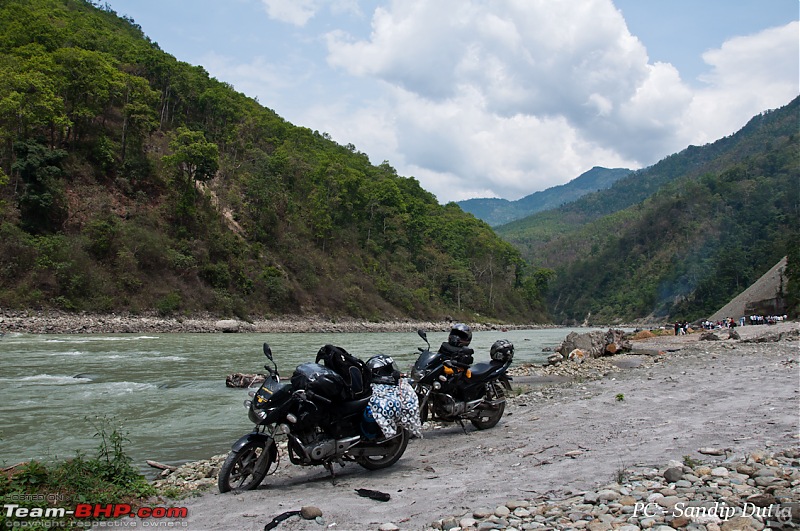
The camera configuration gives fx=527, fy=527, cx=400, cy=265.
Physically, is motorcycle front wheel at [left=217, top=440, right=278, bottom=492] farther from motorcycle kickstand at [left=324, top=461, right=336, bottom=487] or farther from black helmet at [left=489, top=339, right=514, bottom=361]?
black helmet at [left=489, top=339, right=514, bottom=361]

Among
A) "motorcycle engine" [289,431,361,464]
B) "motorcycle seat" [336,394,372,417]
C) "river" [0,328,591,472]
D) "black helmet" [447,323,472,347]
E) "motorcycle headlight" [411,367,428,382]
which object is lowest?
"river" [0,328,591,472]

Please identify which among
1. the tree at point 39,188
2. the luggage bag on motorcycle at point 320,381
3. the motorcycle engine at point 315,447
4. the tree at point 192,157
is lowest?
the motorcycle engine at point 315,447

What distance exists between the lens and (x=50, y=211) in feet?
132

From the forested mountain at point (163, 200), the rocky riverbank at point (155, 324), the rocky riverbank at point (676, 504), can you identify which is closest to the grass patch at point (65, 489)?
the rocky riverbank at point (676, 504)

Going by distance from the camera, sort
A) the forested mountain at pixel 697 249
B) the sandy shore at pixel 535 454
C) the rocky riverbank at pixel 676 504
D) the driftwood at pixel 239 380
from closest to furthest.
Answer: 1. the rocky riverbank at pixel 676 504
2. the sandy shore at pixel 535 454
3. the driftwood at pixel 239 380
4. the forested mountain at pixel 697 249

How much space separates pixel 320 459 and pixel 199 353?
63.6 ft

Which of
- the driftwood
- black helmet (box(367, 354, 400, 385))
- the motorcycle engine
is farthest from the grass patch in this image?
the driftwood

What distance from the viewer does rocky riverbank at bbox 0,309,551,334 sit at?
104ft

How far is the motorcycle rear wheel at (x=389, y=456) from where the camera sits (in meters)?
6.19

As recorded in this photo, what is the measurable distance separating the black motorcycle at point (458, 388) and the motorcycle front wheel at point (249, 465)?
2.77 meters

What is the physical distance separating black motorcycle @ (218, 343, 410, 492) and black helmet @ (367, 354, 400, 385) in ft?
1.05

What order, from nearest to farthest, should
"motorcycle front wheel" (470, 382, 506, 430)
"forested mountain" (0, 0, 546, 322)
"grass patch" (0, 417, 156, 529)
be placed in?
"grass patch" (0, 417, 156, 529), "motorcycle front wheel" (470, 382, 506, 430), "forested mountain" (0, 0, 546, 322)

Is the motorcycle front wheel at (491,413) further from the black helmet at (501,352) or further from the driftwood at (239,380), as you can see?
the driftwood at (239,380)

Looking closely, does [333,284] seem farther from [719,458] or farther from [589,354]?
A: [719,458]
